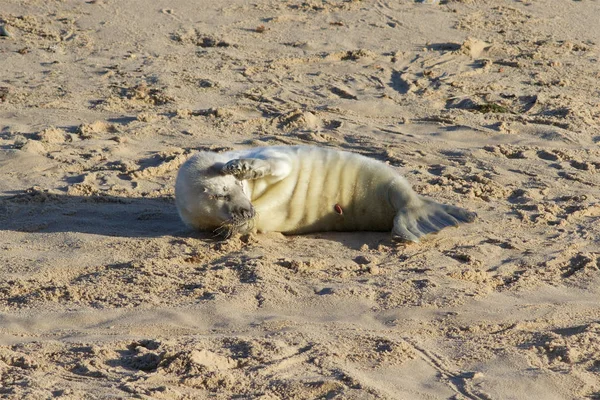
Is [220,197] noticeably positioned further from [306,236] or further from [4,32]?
[4,32]

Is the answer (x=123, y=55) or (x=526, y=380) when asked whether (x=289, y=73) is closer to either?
(x=123, y=55)

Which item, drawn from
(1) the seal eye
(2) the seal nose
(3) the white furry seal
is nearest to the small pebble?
(3) the white furry seal

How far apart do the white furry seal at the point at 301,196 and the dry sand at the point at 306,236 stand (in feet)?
0.42

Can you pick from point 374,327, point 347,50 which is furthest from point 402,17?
point 374,327

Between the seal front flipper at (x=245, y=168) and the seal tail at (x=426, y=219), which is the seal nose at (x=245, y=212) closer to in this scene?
the seal front flipper at (x=245, y=168)

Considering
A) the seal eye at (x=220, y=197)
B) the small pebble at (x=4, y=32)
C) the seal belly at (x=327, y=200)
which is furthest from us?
the small pebble at (x=4, y=32)

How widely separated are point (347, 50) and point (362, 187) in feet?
13.4

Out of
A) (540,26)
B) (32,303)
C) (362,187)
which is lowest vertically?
(32,303)

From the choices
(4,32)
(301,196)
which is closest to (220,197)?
(301,196)

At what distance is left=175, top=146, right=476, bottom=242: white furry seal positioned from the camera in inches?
232

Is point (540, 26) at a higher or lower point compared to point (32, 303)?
higher

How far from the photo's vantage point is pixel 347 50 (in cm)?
992

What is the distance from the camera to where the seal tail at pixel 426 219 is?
5801mm

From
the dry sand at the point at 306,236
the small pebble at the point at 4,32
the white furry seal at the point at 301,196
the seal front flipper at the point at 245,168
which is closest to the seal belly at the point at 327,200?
the white furry seal at the point at 301,196
